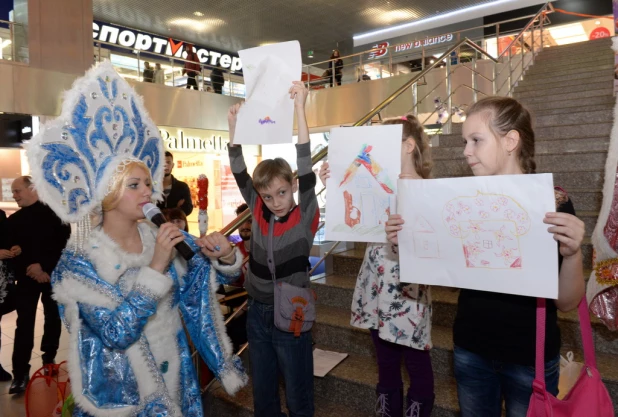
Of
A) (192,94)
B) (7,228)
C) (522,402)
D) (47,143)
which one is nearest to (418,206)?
(522,402)

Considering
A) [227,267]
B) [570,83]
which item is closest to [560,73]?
[570,83]

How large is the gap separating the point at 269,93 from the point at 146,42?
1300 cm

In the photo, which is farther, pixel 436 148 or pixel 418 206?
pixel 436 148

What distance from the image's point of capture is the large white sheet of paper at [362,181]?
1.83m

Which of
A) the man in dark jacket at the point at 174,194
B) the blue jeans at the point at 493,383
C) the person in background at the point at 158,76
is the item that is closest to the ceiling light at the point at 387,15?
the person in background at the point at 158,76

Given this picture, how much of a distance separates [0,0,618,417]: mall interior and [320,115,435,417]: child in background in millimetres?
126

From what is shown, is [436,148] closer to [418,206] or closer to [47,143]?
[418,206]

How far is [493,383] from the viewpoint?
1.48 metres

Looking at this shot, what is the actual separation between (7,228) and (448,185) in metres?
3.77

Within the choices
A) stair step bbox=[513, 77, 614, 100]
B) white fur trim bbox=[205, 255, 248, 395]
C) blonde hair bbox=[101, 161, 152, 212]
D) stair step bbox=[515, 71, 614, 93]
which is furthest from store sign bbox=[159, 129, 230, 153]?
blonde hair bbox=[101, 161, 152, 212]

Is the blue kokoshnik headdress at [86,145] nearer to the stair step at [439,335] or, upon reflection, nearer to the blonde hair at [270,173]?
the blonde hair at [270,173]

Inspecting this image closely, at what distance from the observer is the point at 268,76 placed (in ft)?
6.27

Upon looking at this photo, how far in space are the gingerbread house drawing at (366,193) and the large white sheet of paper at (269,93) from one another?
12.0 inches

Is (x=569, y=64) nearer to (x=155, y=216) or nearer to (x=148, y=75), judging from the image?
(x=155, y=216)
